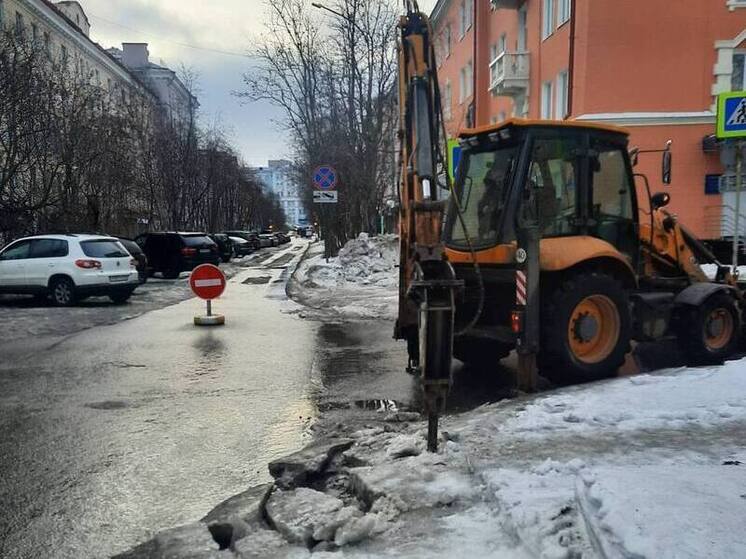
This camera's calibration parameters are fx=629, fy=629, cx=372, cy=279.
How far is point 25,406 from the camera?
657cm

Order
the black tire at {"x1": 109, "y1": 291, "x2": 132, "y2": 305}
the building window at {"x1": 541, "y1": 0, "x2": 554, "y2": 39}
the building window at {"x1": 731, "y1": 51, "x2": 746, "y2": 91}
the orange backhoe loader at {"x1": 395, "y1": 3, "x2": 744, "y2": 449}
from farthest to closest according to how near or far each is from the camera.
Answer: the building window at {"x1": 541, "y1": 0, "x2": 554, "y2": 39} → the building window at {"x1": 731, "y1": 51, "x2": 746, "y2": 91} → the black tire at {"x1": 109, "y1": 291, "x2": 132, "y2": 305} → the orange backhoe loader at {"x1": 395, "y1": 3, "x2": 744, "y2": 449}

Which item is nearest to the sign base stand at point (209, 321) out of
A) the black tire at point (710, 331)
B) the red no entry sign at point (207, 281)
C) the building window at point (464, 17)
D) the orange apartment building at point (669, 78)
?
the red no entry sign at point (207, 281)

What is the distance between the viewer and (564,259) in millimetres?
6574

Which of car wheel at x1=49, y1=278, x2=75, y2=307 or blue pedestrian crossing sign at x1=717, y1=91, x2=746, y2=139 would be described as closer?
blue pedestrian crossing sign at x1=717, y1=91, x2=746, y2=139

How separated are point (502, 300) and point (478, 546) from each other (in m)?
4.20

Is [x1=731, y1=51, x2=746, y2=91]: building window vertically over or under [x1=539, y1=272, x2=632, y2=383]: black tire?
over

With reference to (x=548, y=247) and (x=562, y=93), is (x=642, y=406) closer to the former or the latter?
(x=548, y=247)

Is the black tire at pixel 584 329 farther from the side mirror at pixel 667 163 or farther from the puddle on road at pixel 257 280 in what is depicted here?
the puddle on road at pixel 257 280

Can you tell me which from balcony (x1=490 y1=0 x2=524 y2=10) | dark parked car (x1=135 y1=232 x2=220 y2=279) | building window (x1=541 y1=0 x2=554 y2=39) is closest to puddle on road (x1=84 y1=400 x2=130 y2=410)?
dark parked car (x1=135 y1=232 x2=220 y2=279)

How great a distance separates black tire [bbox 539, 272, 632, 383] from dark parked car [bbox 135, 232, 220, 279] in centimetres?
1990

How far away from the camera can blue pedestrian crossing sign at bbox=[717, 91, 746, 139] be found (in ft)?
32.6

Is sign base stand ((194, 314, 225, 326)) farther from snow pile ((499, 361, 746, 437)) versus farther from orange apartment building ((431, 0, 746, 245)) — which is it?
orange apartment building ((431, 0, 746, 245))

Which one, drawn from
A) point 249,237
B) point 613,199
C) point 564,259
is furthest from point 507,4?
point 249,237

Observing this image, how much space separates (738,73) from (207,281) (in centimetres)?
1799
